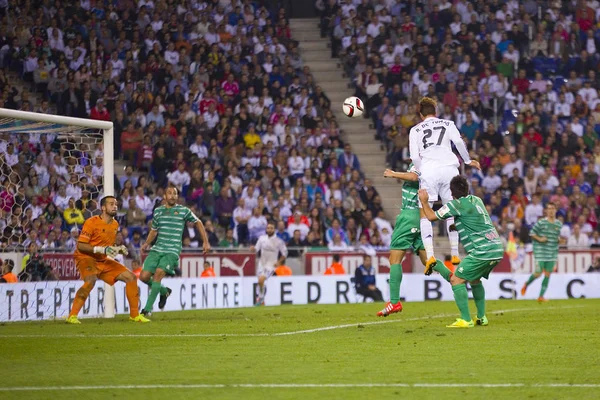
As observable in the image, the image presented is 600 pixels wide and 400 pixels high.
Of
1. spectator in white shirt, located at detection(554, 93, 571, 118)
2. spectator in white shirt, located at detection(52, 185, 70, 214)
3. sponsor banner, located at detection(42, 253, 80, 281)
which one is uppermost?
spectator in white shirt, located at detection(554, 93, 571, 118)

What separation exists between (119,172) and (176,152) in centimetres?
153

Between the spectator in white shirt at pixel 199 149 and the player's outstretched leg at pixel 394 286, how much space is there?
13.9 metres

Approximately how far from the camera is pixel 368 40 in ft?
104

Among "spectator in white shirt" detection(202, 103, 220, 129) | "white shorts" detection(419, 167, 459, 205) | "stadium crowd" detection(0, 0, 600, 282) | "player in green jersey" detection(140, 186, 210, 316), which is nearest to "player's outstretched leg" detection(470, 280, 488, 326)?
"white shorts" detection(419, 167, 459, 205)

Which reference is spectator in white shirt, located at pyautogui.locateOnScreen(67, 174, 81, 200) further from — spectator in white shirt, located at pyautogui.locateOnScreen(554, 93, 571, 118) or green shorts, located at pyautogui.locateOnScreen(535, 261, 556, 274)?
spectator in white shirt, located at pyautogui.locateOnScreen(554, 93, 571, 118)

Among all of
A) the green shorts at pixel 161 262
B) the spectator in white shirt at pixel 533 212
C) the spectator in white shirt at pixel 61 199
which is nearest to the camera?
the green shorts at pixel 161 262

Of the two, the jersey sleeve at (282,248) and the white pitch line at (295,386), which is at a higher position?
the jersey sleeve at (282,248)

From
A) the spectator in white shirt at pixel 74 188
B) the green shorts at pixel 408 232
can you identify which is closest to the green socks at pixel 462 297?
the green shorts at pixel 408 232

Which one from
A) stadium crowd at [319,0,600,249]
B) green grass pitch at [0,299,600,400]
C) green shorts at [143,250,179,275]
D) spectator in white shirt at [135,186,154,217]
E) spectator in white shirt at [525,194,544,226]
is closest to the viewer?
green grass pitch at [0,299,600,400]

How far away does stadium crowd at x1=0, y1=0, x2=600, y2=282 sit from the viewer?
26094 millimetres

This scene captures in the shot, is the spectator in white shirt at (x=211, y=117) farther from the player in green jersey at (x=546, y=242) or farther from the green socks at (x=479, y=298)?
the green socks at (x=479, y=298)

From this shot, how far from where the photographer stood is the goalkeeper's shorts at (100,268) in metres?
15.4

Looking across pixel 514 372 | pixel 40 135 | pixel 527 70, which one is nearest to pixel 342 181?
pixel 527 70

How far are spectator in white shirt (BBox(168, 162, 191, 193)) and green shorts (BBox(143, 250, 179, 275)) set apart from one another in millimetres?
9566
